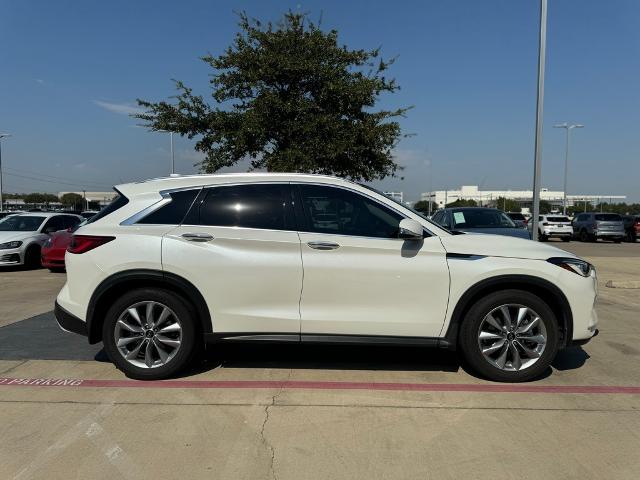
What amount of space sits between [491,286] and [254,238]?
213cm

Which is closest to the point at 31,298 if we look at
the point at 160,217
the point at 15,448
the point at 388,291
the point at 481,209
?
the point at 160,217

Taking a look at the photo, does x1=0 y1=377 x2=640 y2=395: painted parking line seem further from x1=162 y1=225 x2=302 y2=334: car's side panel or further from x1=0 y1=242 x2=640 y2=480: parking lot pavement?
x1=162 y1=225 x2=302 y2=334: car's side panel

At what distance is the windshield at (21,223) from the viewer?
14.2 meters

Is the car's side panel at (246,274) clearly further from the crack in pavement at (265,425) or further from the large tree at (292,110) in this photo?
the large tree at (292,110)

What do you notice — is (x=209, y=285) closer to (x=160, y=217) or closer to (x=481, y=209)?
(x=160, y=217)

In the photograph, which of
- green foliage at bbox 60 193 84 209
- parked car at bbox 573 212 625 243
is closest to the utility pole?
parked car at bbox 573 212 625 243

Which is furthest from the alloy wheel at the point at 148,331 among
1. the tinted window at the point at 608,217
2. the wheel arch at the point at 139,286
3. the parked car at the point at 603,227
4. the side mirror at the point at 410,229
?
the tinted window at the point at 608,217

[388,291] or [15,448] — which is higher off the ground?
[388,291]

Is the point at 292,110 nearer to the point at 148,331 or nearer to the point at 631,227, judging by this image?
the point at 148,331

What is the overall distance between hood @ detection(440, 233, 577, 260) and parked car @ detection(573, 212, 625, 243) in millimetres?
27300

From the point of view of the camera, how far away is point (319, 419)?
383 centimetres

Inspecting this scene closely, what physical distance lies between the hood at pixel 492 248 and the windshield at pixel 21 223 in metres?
13.3

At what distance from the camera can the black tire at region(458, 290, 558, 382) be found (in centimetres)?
447

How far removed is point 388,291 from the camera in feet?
14.6
